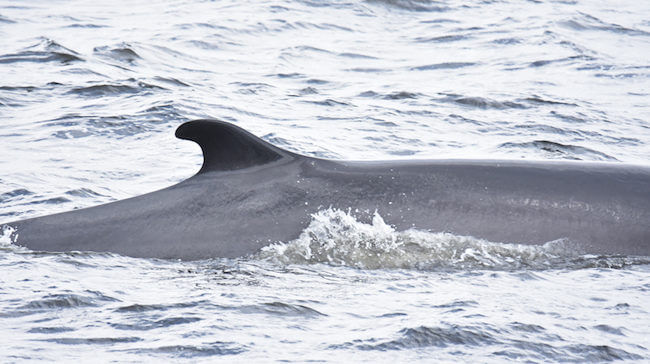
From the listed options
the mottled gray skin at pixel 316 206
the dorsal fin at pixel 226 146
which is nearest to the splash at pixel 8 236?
the mottled gray skin at pixel 316 206

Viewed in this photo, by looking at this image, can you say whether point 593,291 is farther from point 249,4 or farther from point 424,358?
point 249,4

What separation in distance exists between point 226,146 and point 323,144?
5573 millimetres

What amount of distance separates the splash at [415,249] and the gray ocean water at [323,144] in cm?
1

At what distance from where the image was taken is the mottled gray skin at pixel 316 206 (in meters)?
7.75

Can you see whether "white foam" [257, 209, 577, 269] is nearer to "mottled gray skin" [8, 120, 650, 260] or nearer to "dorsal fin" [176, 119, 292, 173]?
"mottled gray skin" [8, 120, 650, 260]

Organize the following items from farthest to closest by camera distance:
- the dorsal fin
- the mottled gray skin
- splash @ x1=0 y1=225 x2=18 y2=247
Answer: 1. splash @ x1=0 y1=225 x2=18 y2=247
2. the mottled gray skin
3. the dorsal fin

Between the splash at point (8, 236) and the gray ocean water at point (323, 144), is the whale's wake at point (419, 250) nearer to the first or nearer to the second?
the gray ocean water at point (323, 144)

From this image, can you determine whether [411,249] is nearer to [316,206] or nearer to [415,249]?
[415,249]

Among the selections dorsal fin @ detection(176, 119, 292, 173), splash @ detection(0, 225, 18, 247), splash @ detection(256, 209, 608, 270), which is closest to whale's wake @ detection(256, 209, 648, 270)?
splash @ detection(256, 209, 608, 270)

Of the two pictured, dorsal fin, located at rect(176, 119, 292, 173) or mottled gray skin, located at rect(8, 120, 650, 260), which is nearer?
dorsal fin, located at rect(176, 119, 292, 173)

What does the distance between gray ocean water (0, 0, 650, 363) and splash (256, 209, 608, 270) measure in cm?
1

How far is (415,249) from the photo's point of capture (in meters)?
7.85

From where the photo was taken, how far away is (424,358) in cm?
620

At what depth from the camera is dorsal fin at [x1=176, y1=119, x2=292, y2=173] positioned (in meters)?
7.64
